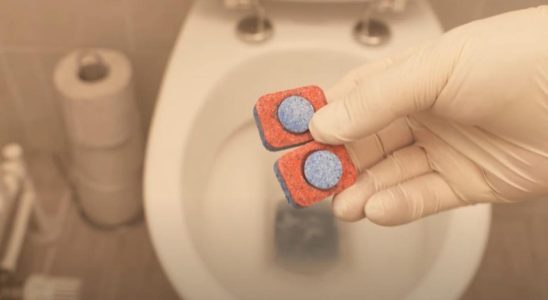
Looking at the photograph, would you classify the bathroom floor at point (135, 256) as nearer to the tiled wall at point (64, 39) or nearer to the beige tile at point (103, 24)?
the tiled wall at point (64, 39)

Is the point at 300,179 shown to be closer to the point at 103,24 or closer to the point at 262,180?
the point at 262,180

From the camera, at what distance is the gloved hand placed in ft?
1.65

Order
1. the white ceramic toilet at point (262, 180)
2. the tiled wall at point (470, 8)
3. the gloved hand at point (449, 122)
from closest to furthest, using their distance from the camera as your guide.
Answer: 1. the gloved hand at point (449, 122)
2. the white ceramic toilet at point (262, 180)
3. the tiled wall at point (470, 8)

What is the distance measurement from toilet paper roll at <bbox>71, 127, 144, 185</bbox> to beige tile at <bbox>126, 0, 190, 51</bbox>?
0.14 metres

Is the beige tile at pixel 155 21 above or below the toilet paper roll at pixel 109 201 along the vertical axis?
above

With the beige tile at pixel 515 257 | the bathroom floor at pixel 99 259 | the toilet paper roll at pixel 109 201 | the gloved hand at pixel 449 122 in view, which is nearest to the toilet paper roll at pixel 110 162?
the toilet paper roll at pixel 109 201

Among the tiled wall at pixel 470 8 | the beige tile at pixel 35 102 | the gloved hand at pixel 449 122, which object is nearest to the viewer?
the gloved hand at pixel 449 122

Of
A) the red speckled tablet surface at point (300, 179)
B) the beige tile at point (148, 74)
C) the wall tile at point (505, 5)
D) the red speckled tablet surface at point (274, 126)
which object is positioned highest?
the wall tile at point (505, 5)

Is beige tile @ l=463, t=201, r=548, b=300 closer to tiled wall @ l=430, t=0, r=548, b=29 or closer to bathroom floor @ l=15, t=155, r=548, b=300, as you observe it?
bathroom floor @ l=15, t=155, r=548, b=300

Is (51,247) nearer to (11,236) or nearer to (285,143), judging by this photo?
(11,236)

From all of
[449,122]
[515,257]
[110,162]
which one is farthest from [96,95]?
[515,257]

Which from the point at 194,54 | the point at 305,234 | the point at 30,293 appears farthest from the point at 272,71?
the point at 30,293

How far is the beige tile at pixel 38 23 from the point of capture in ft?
3.13

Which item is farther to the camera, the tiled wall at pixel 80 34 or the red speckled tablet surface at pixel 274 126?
the tiled wall at pixel 80 34
